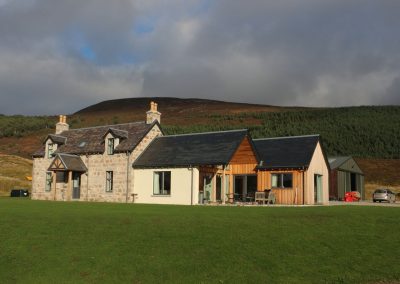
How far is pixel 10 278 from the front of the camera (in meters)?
11.0

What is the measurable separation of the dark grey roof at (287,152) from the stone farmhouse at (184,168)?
0.06 m

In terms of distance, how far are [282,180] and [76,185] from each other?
51.3ft

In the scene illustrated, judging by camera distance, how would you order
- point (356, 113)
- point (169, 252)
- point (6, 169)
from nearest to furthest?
point (169, 252) → point (6, 169) → point (356, 113)

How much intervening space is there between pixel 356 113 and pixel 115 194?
6652cm

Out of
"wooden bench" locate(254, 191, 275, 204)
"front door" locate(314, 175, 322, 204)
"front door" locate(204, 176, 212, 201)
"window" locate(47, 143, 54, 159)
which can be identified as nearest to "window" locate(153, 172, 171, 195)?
"front door" locate(204, 176, 212, 201)

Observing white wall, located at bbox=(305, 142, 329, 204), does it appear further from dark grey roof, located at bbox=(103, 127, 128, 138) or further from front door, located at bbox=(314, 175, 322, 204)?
dark grey roof, located at bbox=(103, 127, 128, 138)

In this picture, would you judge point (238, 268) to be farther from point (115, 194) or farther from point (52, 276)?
point (115, 194)

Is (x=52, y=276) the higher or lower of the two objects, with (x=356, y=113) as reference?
lower

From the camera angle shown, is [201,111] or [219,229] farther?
[201,111]

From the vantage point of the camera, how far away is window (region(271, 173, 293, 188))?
30750 mm

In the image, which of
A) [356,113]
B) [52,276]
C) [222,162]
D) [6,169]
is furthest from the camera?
[356,113]

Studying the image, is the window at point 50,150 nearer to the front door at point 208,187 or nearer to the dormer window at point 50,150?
the dormer window at point 50,150

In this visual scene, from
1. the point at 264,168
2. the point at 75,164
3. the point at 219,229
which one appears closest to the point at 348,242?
the point at 219,229

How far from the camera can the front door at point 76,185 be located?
3575 cm
